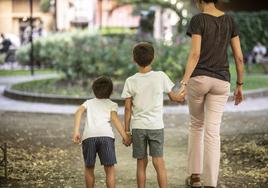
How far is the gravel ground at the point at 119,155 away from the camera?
6.12 meters

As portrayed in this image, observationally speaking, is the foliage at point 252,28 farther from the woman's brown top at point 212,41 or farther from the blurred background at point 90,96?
the woman's brown top at point 212,41

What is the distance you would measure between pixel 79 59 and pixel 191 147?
10047 mm

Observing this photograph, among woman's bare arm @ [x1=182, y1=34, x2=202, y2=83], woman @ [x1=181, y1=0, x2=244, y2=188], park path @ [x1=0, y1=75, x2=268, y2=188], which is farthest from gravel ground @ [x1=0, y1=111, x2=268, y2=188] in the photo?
woman's bare arm @ [x1=182, y1=34, x2=202, y2=83]

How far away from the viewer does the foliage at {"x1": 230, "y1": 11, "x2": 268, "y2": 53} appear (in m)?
29.0

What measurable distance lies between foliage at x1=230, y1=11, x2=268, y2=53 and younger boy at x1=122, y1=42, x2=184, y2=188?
2437 centimetres

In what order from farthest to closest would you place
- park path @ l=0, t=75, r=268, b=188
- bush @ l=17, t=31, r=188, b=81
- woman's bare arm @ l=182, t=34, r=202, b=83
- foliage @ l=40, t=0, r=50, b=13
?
foliage @ l=40, t=0, r=50, b=13, bush @ l=17, t=31, r=188, b=81, park path @ l=0, t=75, r=268, b=188, woman's bare arm @ l=182, t=34, r=202, b=83

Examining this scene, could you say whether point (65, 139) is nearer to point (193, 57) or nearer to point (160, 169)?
point (160, 169)

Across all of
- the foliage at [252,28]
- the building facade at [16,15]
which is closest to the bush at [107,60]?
the foliage at [252,28]

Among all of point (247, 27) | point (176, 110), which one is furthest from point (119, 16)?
point (176, 110)

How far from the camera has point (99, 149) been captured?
511cm

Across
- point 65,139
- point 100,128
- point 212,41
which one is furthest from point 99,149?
point 65,139

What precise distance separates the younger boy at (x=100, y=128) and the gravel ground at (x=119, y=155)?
859 mm

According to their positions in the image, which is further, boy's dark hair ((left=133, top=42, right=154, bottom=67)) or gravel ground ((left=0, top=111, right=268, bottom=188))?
gravel ground ((left=0, top=111, right=268, bottom=188))

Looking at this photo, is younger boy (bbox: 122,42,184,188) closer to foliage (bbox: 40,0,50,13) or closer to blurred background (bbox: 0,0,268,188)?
blurred background (bbox: 0,0,268,188)
